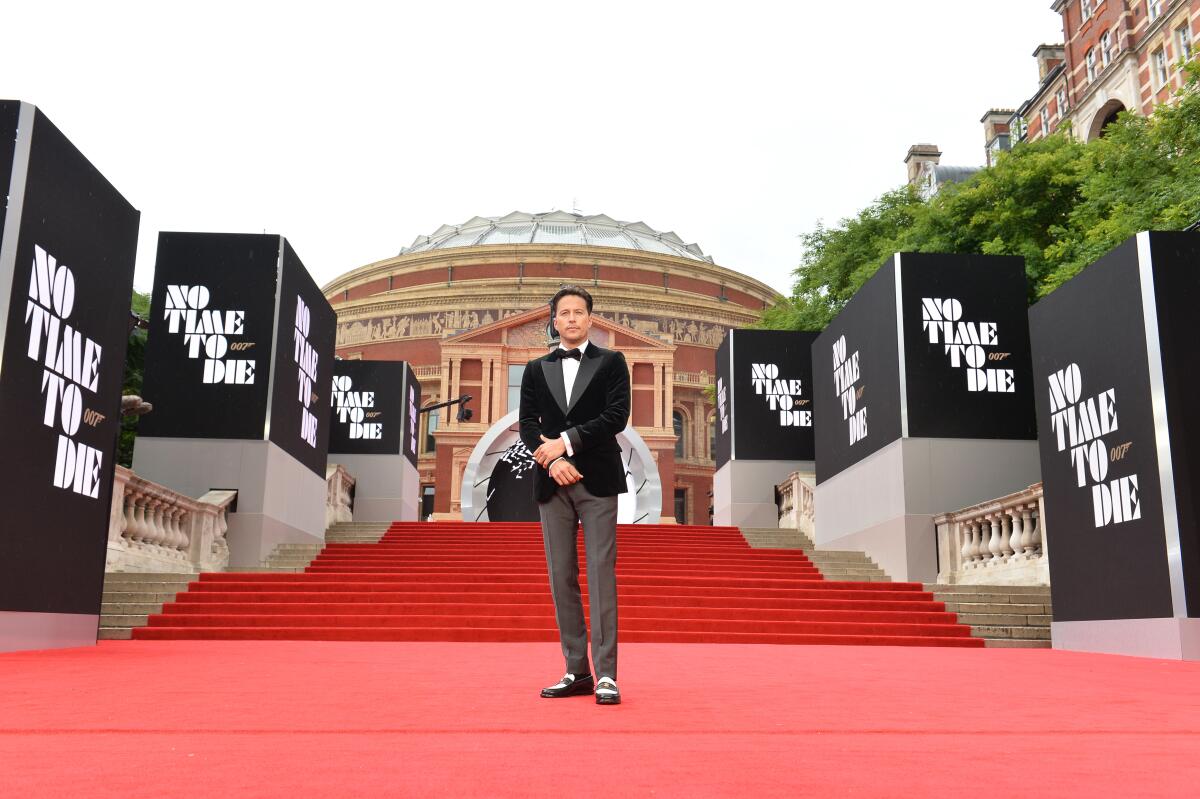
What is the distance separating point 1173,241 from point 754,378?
561 inches

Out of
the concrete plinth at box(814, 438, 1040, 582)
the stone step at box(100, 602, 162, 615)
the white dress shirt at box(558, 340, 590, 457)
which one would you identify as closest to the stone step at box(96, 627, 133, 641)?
the stone step at box(100, 602, 162, 615)

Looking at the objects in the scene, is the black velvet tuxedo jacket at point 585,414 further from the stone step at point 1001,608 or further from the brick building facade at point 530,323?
the brick building facade at point 530,323

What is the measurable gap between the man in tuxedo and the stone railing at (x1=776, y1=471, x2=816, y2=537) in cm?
1554

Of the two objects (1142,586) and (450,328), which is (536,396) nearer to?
(1142,586)

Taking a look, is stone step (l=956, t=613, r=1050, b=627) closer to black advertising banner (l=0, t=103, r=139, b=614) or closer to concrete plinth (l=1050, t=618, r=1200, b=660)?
concrete plinth (l=1050, t=618, r=1200, b=660)

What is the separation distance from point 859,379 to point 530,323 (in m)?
32.2

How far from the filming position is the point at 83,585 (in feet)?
29.0

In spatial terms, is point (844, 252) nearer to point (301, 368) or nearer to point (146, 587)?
point (301, 368)

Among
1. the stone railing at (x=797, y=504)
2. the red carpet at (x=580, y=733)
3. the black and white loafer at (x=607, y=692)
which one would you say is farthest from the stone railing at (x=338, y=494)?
the black and white loafer at (x=607, y=692)

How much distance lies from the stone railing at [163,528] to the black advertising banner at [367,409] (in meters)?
10.8

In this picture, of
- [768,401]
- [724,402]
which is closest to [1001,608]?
[768,401]

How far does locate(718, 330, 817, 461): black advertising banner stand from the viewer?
23078mm

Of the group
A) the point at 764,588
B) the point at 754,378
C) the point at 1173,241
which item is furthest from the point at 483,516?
the point at 1173,241

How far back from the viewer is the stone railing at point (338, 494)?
22.5 m
